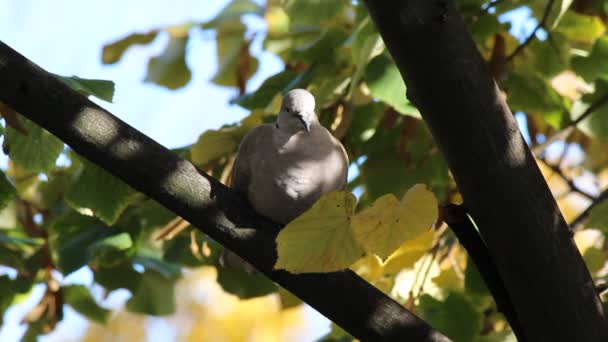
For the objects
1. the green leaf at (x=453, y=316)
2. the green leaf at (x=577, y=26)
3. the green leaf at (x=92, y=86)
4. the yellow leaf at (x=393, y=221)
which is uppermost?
the green leaf at (x=92, y=86)

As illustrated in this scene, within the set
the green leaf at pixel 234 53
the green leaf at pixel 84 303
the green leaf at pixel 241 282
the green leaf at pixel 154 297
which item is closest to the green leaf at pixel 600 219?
the green leaf at pixel 241 282

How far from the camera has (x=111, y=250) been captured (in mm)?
2865

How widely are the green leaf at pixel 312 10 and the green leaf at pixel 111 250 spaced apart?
846 mm

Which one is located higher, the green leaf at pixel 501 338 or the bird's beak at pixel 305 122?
the bird's beak at pixel 305 122

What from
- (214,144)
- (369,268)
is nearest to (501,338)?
(369,268)

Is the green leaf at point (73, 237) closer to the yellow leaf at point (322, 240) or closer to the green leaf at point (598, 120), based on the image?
the yellow leaf at point (322, 240)

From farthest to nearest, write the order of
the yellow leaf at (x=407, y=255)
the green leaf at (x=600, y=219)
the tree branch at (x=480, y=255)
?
the yellow leaf at (x=407, y=255) < the green leaf at (x=600, y=219) < the tree branch at (x=480, y=255)

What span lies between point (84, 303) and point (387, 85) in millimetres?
1573

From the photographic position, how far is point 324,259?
171cm

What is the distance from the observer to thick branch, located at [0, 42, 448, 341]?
1757mm

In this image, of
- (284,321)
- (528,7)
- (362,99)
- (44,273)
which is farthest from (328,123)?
(284,321)

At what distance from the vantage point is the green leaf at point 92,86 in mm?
1934

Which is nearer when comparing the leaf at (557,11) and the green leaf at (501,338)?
the green leaf at (501,338)

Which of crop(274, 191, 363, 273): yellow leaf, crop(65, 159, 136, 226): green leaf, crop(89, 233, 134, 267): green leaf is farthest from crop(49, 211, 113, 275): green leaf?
crop(274, 191, 363, 273): yellow leaf
